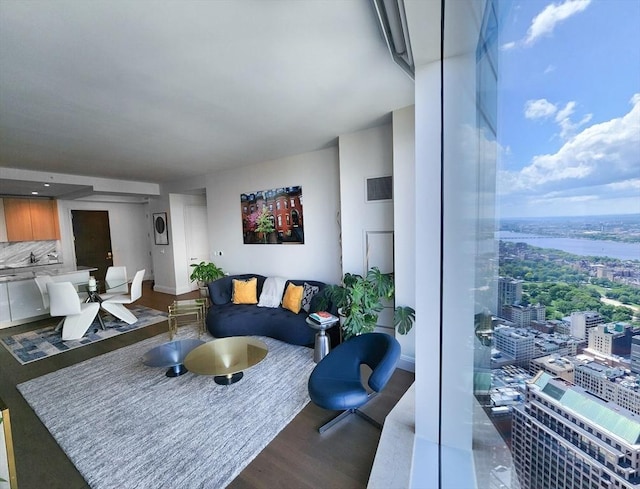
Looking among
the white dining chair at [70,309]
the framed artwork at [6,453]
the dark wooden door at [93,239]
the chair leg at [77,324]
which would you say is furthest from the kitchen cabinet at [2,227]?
the framed artwork at [6,453]

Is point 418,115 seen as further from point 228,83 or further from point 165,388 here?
point 165,388

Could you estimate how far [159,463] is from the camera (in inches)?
72.8

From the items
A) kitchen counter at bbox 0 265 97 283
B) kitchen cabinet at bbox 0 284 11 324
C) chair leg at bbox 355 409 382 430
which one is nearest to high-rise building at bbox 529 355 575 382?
chair leg at bbox 355 409 382 430

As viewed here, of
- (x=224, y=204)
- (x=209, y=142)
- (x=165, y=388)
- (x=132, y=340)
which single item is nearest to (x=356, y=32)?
(x=209, y=142)

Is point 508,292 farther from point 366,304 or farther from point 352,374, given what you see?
point 366,304

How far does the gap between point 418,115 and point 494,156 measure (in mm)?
820

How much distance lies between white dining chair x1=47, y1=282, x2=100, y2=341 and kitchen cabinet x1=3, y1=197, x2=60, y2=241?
291cm

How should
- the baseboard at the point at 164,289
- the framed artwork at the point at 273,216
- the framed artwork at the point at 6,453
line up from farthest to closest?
the baseboard at the point at 164,289 < the framed artwork at the point at 273,216 < the framed artwork at the point at 6,453

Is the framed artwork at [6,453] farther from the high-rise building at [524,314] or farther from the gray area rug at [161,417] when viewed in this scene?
the high-rise building at [524,314]

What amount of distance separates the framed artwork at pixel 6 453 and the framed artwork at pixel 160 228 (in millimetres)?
5737

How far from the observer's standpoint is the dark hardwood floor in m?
1.71

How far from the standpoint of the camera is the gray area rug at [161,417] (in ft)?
5.94

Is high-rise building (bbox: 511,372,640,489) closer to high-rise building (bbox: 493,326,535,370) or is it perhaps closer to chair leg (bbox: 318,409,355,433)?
high-rise building (bbox: 493,326,535,370)

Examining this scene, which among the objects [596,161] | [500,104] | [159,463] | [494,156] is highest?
[500,104]
